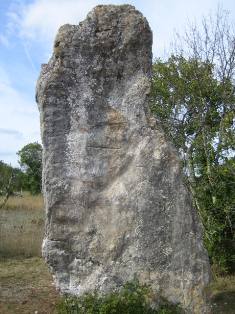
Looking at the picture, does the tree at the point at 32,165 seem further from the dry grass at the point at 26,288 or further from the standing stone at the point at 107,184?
the standing stone at the point at 107,184

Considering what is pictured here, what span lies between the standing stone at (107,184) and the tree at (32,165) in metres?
34.5

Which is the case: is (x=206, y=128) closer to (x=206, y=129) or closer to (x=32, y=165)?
(x=206, y=129)

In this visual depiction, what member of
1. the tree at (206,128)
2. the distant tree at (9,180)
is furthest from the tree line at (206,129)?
the distant tree at (9,180)

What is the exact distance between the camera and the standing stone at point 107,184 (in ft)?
20.9

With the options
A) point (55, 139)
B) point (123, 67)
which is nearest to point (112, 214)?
point (55, 139)

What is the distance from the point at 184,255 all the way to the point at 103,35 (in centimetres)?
292

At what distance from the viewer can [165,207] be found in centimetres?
640

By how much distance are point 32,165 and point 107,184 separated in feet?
120

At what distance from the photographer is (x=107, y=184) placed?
258 inches

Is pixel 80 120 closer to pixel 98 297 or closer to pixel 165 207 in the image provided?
pixel 165 207

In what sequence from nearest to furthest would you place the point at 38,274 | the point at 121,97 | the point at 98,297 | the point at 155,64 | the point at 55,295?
the point at 98,297
the point at 121,97
the point at 55,295
the point at 38,274
the point at 155,64

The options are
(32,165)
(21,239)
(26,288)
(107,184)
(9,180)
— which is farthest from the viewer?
(32,165)

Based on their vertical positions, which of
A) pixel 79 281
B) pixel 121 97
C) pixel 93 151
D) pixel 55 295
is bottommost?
pixel 55 295

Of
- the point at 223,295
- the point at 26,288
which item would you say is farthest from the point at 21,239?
the point at 223,295
